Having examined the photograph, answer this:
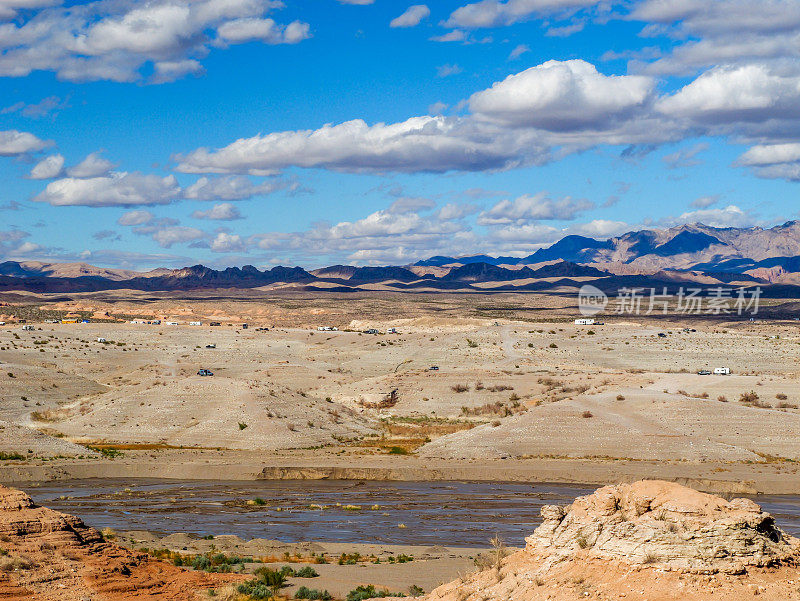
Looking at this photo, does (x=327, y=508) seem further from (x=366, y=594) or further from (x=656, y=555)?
(x=656, y=555)

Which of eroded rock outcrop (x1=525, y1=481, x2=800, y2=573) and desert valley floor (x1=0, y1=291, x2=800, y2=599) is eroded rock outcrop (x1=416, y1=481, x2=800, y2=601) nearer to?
eroded rock outcrop (x1=525, y1=481, x2=800, y2=573)

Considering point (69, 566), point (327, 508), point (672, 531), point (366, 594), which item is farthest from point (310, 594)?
point (327, 508)

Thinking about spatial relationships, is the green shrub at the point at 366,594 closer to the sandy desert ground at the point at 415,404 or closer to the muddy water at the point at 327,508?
the muddy water at the point at 327,508

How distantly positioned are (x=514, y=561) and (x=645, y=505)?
311cm

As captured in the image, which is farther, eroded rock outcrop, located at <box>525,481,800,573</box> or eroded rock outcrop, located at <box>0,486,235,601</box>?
eroded rock outcrop, located at <box>0,486,235,601</box>

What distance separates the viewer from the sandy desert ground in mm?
51719

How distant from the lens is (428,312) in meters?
189

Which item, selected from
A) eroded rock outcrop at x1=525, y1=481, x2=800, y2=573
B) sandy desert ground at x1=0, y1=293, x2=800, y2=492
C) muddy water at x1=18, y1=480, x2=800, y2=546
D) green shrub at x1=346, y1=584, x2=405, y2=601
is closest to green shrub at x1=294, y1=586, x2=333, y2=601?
green shrub at x1=346, y1=584, x2=405, y2=601

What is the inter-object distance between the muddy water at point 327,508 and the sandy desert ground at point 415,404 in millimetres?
3734

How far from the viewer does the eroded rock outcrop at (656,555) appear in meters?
14.4

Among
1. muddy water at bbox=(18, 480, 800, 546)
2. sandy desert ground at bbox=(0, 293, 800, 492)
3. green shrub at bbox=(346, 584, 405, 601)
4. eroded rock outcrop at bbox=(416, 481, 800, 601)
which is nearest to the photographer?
eroded rock outcrop at bbox=(416, 481, 800, 601)

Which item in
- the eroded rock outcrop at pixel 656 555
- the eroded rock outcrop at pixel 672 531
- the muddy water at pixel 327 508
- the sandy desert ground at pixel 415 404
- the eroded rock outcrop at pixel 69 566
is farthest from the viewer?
the sandy desert ground at pixel 415 404

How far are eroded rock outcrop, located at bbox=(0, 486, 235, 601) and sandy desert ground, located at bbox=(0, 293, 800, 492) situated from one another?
81.0 feet

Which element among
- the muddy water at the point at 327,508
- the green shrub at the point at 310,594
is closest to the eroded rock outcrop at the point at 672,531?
the green shrub at the point at 310,594
